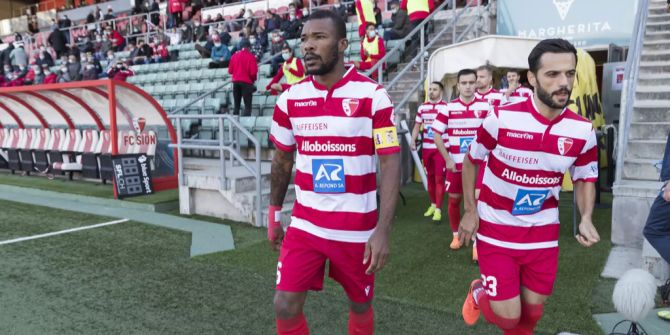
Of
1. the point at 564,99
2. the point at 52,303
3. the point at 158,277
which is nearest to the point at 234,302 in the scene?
the point at 158,277

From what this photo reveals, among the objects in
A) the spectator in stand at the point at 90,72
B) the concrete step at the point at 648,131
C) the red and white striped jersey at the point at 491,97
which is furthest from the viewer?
the spectator in stand at the point at 90,72

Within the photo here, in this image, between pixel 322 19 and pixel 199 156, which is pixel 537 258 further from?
pixel 199 156

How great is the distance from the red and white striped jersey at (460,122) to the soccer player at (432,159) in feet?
2.02

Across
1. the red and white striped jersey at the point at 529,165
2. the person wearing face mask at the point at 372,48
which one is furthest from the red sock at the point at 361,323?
the person wearing face mask at the point at 372,48

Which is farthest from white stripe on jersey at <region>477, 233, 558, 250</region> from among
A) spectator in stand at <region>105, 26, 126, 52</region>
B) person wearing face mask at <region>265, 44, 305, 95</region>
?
spectator in stand at <region>105, 26, 126, 52</region>

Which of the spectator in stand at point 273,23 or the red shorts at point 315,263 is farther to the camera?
the spectator in stand at point 273,23

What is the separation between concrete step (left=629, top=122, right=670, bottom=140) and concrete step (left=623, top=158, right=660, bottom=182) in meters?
0.64

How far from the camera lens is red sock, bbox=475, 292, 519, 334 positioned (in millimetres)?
2961

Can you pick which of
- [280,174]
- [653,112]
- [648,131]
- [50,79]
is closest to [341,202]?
[280,174]

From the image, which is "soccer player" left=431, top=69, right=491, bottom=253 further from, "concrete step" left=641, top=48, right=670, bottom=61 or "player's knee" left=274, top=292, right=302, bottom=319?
"concrete step" left=641, top=48, right=670, bottom=61

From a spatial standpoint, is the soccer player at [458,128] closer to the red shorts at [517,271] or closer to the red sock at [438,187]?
the red sock at [438,187]

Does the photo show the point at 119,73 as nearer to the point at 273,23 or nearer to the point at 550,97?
the point at 273,23

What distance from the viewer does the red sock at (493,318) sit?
2.96 meters

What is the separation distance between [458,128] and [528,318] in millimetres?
3251
